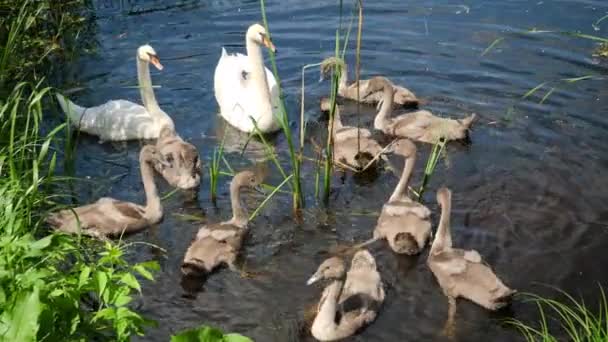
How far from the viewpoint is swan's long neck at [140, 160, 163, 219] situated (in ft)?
26.3

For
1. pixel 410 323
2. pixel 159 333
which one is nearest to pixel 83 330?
pixel 159 333

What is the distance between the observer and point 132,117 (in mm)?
9961

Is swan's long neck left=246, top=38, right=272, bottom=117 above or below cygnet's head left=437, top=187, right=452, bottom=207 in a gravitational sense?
above

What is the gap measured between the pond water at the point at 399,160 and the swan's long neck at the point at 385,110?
567 mm

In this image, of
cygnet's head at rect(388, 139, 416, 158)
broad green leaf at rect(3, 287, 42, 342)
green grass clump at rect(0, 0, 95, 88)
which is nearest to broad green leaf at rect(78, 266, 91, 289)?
broad green leaf at rect(3, 287, 42, 342)

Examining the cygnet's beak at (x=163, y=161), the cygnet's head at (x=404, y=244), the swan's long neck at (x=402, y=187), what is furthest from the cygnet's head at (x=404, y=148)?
the cygnet's beak at (x=163, y=161)

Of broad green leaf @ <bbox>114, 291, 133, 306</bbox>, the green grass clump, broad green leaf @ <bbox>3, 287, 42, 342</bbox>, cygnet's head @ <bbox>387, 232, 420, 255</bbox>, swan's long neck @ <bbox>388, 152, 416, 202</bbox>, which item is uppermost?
broad green leaf @ <bbox>3, 287, 42, 342</bbox>

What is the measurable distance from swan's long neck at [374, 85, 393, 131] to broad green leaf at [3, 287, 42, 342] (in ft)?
22.0

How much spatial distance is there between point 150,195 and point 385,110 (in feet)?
10.6

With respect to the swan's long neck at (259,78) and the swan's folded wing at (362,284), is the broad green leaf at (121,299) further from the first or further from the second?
the swan's long neck at (259,78)

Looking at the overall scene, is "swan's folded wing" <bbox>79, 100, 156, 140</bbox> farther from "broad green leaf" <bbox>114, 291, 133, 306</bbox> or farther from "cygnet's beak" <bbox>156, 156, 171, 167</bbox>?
"broad green leaf" <bbox>114, 291, 133, 306</bbox>

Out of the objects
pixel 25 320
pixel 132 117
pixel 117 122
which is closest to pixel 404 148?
pixel 132 117

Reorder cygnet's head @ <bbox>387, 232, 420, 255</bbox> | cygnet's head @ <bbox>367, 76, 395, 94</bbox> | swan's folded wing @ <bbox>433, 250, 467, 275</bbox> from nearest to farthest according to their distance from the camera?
1. swan's folded wing @ <bbox>433, 250, 467, 275</bbox>
2. cygnet's head @ <bbox>387, 232, 420, 255</bbox>
3. cygnet's head @ <bbox>367, 76, 395, 94</bbox>

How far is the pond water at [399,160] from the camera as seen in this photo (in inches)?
272
